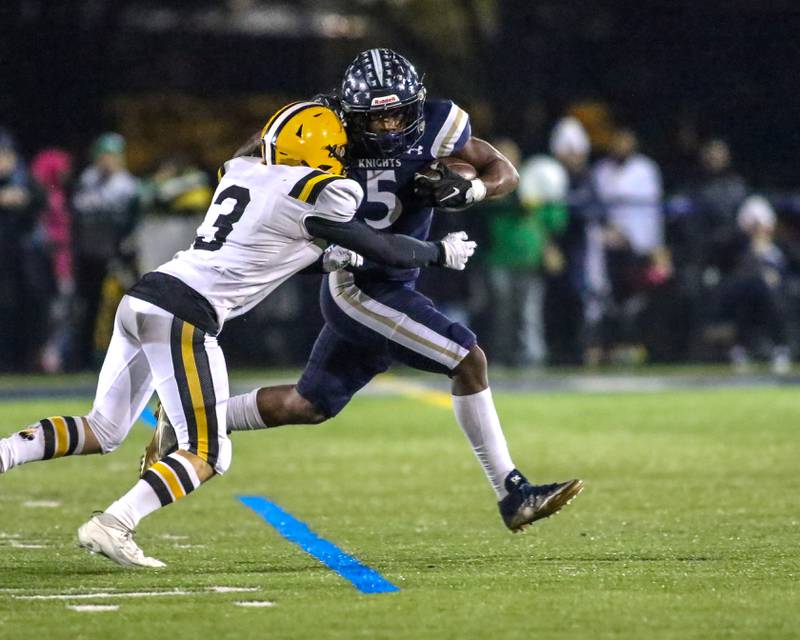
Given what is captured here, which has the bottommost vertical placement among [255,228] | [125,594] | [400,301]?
[125,594]

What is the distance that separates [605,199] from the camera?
45.6 ft

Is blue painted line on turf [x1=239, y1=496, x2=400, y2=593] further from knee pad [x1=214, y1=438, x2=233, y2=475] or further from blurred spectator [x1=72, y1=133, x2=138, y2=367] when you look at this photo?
blurred spectator [x1=72, y1=133, x2=138, y2=367]

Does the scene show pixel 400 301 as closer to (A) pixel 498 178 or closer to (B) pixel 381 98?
(A) pixel 498 178

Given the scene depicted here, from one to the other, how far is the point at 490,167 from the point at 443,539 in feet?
4.77

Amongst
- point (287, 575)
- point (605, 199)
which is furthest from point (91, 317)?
point (287, 575)

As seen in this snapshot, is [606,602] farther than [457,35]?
No

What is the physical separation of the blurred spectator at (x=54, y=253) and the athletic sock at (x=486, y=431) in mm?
7948

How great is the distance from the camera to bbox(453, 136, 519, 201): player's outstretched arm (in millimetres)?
6301

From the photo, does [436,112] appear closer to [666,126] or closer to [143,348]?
[143,348]

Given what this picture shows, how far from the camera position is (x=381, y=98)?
5.88 meters

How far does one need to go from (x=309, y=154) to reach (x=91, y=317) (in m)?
8.33

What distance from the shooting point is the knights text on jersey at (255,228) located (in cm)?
538

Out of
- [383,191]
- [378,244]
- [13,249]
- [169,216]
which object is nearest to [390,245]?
[378,244]

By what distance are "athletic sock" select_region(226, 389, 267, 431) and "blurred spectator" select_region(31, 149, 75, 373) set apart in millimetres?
7331
